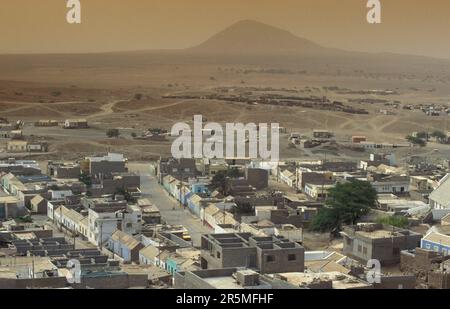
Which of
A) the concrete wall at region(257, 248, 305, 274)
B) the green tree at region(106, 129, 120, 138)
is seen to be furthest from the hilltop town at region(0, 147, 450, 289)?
the green tree at region(106, 129, 120, 138)

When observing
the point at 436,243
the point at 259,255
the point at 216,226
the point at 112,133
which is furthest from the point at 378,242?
the point at 112,133

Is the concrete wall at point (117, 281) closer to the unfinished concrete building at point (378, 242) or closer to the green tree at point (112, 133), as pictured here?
the unfinished concrete building at point (378, 242)

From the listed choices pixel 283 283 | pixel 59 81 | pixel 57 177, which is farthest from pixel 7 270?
pixel 59 81

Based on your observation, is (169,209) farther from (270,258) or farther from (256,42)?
(256,42)

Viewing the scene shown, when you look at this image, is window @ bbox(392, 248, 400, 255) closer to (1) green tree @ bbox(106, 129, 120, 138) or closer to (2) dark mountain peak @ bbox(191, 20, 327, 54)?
(1) green tree @ bbox(106, 129, 120, 138)

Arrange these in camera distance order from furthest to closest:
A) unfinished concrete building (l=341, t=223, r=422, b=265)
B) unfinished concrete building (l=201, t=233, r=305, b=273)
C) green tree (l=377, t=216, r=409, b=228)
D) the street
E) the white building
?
the white building, the street, green tree (l=377, t=216, r=409, b=228), unfinished concrete building (l=341, t=223, r=422, b=265), unfinished concrete building (l=201, t=233, r=305, b=273)
